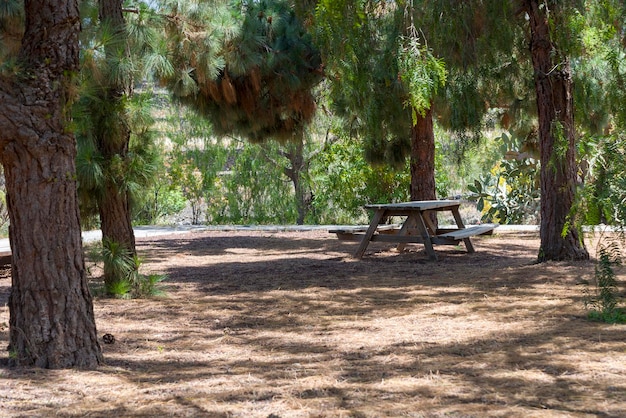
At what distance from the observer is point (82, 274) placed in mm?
4371

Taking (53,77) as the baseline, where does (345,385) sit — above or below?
below

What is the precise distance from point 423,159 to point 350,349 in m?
6.23

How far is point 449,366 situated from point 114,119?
368 cm

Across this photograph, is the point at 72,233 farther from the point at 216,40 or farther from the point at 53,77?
the point at 216,40

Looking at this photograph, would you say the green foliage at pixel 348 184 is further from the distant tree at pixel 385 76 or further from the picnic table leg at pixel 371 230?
the picnic table leg at pixel 371 230

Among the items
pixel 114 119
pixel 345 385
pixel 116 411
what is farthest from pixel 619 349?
pixel 114 119

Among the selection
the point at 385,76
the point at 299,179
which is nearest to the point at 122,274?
the point at 385,76

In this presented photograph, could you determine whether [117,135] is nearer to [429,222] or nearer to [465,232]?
[465,232]

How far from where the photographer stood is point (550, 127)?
26.4 feet

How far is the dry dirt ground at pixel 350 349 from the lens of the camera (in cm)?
354

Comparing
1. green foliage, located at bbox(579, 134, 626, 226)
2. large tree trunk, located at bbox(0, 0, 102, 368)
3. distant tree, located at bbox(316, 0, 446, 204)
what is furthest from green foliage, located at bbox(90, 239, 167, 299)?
green foliage, located at bbox(579, 134, 626, 226)

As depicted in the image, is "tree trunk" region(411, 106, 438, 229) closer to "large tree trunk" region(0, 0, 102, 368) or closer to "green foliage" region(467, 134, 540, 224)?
"green foliage" region(467, 134, 540, 224)

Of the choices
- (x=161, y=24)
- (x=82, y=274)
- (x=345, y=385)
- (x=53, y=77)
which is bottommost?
(x=345, y=385)

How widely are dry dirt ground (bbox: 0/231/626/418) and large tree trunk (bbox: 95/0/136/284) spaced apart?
1.96 feet
